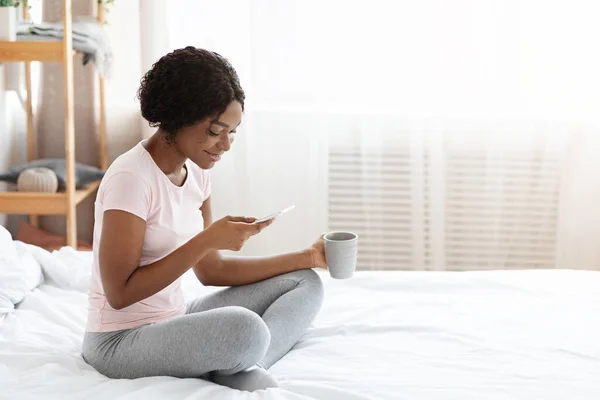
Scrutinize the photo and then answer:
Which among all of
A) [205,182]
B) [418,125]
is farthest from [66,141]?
[418,125]

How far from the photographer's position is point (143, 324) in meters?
1.49

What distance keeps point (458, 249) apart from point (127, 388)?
175 cm

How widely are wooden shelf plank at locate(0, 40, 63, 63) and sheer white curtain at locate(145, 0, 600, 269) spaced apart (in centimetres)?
42

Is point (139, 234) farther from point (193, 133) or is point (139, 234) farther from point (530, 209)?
point (530, 209)

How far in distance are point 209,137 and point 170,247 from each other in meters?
0.22

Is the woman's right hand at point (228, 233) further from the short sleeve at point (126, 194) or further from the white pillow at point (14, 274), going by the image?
the white pillow at point (14, 274)

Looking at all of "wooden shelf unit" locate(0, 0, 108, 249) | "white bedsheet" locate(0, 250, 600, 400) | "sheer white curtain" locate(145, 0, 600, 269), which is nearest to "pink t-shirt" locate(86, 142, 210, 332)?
"white bedsheet" locate(0, 250, 600, 400)


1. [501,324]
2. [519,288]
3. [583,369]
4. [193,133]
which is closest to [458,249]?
[519,288]

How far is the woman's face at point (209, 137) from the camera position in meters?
1.47

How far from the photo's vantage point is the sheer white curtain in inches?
107

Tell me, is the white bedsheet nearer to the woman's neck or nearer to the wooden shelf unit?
the woman's neck

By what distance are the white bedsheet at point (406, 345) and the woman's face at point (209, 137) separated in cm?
41

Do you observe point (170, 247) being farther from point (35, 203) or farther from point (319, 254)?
point (35, 203)

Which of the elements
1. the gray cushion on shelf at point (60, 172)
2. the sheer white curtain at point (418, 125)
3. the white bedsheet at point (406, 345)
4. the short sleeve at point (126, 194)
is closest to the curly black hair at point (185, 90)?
the short sleeve at point (126, 194)
